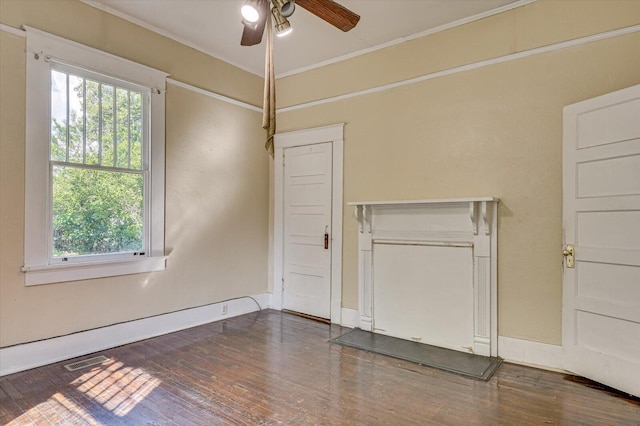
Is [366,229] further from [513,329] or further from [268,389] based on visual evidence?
[268,389]

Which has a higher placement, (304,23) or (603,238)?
(304,23)

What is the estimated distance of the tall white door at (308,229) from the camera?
14.3 ft

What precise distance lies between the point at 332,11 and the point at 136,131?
2.35 meters

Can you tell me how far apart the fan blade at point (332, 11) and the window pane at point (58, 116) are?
225cm

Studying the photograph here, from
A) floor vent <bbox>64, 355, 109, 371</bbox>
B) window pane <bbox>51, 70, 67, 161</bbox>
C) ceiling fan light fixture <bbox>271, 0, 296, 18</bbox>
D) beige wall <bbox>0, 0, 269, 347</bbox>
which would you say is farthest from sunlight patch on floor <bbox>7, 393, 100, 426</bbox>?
ceiling fan light fixture <bbox>271, 0, 296, 18</bbox>

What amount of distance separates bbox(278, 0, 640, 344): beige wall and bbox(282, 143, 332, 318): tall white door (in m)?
0.45

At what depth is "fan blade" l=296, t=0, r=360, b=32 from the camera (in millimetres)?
2195

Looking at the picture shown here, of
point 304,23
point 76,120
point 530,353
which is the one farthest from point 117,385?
point 304,23

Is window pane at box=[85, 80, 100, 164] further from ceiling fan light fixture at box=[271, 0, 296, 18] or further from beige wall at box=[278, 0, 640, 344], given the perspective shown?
beige wall at box=[278, 0, 640, 344]

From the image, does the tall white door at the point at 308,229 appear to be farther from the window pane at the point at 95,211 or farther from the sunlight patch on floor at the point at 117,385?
the sunlight patch on floor at the point at 117,385

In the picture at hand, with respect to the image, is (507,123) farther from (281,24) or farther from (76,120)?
(76,120)

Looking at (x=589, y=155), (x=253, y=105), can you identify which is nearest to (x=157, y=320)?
(x=253, y=105)

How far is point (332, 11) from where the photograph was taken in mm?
2275

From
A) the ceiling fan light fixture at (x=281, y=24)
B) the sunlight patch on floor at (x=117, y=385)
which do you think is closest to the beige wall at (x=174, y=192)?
the sunlight patch on floor at (x=117, y=385)
